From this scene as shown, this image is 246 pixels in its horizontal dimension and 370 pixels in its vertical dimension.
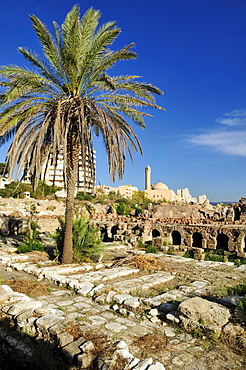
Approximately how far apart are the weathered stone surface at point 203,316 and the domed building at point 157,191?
75528mm

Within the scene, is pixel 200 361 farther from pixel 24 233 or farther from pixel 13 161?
pixel 24 233

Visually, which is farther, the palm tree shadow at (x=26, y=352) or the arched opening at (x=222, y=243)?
the arched opening at (x=222, y=243)

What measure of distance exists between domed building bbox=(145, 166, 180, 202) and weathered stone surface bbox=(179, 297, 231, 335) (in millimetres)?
75528

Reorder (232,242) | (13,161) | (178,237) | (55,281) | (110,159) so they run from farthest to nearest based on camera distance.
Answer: (178,237)
(232,242)
(110,159)
(13,161)
(55,281)

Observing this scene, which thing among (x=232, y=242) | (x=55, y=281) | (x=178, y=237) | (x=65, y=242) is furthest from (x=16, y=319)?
(x=178, y=237)

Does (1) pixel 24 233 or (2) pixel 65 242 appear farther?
(1) pixel 24 233

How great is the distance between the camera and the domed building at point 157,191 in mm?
82500

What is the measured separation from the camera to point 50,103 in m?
8.55

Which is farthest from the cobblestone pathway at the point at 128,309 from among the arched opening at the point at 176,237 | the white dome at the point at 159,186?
Answer: the white dome at the point at 159,186

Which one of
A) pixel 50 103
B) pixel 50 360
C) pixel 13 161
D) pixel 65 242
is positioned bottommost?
pixel 50 360

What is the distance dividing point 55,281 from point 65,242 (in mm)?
1969

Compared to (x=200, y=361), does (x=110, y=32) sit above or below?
above

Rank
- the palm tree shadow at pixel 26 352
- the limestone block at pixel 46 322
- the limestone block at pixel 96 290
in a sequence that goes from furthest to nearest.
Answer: the limestone block at pixel 96 290, the limestone block at pixel 46 322, the palm tree shadow at pixel 26 352

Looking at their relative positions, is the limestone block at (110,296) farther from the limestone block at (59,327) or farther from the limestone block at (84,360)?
the limestone block at (84,360)
